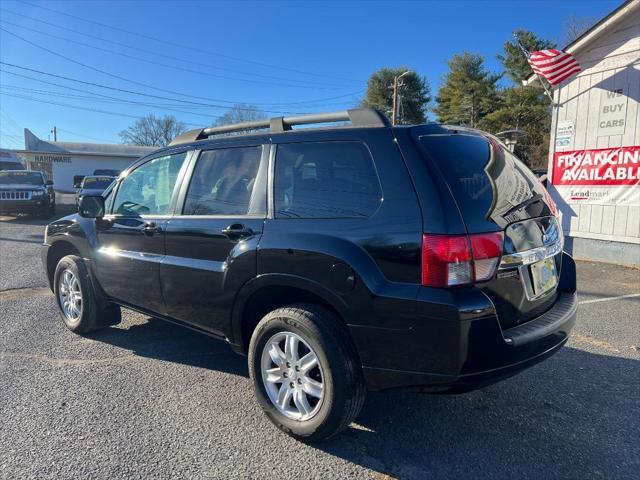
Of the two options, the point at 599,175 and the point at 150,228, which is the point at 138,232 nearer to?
the point at 150,228

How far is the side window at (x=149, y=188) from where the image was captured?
3787 millimetres

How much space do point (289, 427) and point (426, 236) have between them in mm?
1434

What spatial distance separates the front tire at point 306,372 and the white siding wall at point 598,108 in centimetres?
760

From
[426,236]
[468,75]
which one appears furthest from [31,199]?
[468,75]

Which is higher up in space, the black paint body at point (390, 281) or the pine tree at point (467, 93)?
the pine tree at point (467, 93)

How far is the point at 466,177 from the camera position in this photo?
2500mm

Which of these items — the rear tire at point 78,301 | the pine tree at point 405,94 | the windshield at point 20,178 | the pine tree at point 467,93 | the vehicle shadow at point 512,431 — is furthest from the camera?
the pine tree at point 405,94

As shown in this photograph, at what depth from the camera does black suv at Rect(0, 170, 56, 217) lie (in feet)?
49.8

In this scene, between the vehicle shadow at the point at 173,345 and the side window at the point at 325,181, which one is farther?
the vehicle shadow at the point at 173,345

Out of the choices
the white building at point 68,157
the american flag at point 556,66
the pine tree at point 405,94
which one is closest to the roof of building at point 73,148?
the white building at point 68,157

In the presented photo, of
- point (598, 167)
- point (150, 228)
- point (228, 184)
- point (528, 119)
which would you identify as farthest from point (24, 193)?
point (528, 119)

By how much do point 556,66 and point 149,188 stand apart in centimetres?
823

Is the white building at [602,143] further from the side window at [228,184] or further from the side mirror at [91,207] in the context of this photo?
the side mirror at [91,207]

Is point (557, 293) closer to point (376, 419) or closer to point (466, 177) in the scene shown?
point (466, 177)
